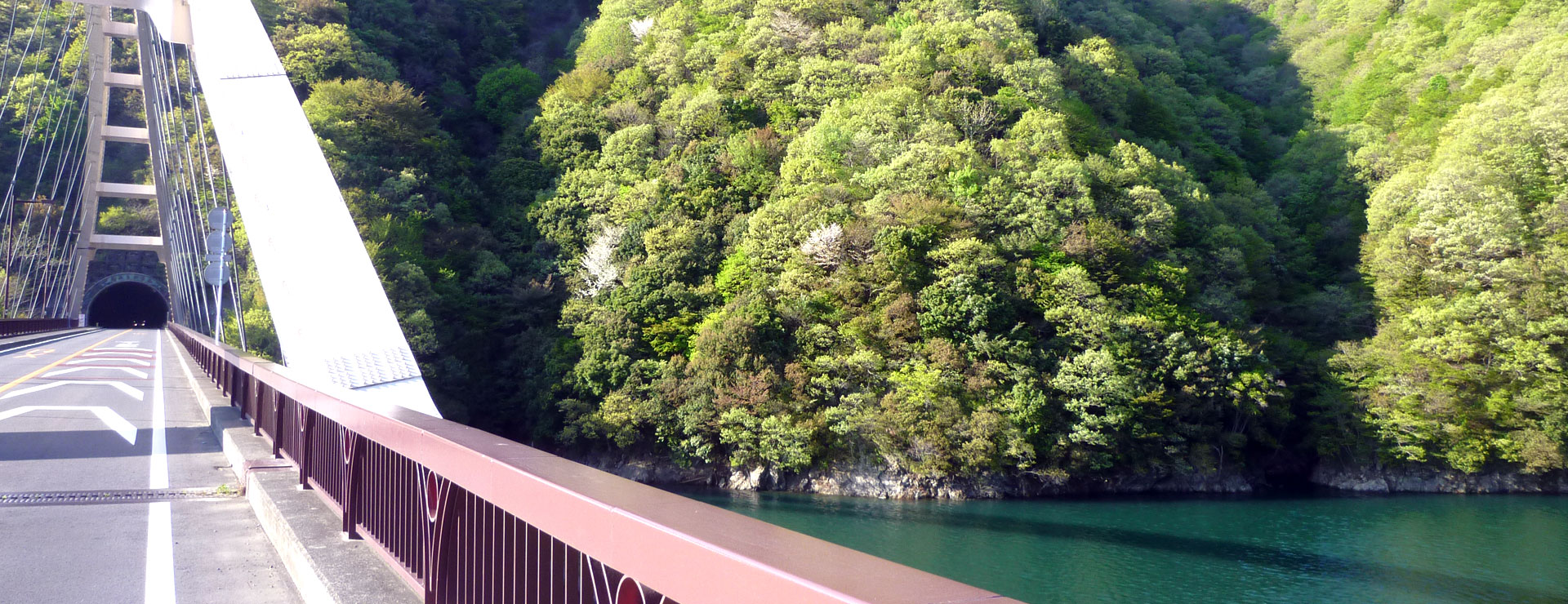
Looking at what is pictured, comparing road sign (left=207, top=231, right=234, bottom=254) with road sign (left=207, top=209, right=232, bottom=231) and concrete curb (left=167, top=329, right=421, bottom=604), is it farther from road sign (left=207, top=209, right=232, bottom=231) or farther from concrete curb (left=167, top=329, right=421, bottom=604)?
concrete curb (left=167, top=329, right=421, bottom=604)

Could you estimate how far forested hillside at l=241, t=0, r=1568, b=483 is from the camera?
24484 millimetres

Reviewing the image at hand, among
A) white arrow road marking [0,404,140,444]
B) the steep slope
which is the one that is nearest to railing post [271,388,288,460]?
white arrow road marking [0,404,140,444]

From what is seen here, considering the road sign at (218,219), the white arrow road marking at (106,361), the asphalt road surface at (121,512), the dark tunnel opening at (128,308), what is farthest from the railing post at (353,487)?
the dark tunnel opening at (128,308)

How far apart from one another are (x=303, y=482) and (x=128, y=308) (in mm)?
73496

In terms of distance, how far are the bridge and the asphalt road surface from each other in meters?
0.02

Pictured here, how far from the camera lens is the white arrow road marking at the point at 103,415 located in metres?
8.30

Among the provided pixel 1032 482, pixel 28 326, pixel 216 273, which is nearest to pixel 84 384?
pixel 216 273

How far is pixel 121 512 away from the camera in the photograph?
511 cm

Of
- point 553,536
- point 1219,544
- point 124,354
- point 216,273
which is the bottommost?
point 1219,544

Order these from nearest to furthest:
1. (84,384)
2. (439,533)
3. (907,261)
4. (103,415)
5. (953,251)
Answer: (439,533), (103,415), (84,384), (953,251), (907,261)

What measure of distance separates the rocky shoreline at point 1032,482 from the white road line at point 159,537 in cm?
1868

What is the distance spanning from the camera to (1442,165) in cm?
2945

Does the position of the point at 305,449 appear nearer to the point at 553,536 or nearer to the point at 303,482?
the point at 303,482

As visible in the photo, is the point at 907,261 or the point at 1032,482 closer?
the point at 907,261
